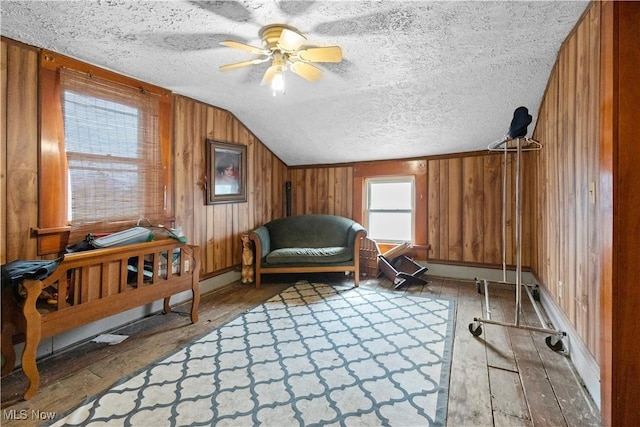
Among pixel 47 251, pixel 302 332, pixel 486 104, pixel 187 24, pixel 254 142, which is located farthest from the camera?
pixel 254 142

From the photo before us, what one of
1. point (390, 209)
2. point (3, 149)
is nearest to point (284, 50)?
point (3, 149)

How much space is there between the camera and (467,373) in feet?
6.21

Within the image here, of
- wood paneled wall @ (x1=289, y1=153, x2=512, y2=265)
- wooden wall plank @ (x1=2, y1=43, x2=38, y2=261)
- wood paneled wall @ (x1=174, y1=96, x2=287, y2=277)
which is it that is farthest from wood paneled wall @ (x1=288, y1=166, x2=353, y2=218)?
wooden wall plank @ (x1=2, y1=43, x2=38, y2=261)

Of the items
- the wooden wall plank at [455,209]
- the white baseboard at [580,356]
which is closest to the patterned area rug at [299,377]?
the white baseboard at [580,356]

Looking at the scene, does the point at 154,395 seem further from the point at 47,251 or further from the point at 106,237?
the point at 47,251

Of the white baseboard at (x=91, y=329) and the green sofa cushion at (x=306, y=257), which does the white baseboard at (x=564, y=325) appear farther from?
the white baseboard at (x=91, y=329)

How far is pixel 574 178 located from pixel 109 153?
370cm

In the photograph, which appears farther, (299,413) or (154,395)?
(154,395)

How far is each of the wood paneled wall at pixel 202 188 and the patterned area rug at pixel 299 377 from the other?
1273mm

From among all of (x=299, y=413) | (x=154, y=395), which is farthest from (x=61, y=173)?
(x=299, y=413)

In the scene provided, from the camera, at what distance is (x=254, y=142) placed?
171 inches

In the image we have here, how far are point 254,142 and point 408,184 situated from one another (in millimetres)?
2511

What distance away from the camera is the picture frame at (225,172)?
356cm

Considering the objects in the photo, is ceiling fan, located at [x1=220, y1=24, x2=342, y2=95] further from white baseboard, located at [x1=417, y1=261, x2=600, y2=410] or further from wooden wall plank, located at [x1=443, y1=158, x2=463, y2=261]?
wooden wall plank, located at [x1=443, y1=158, x2=463, y2=261]
